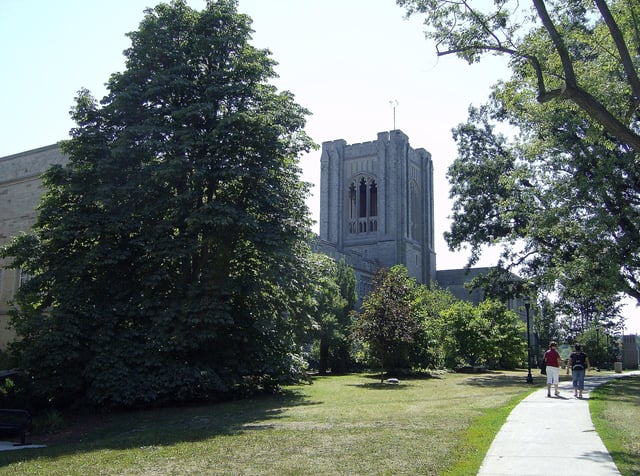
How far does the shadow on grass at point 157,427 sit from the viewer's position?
35.9 ft

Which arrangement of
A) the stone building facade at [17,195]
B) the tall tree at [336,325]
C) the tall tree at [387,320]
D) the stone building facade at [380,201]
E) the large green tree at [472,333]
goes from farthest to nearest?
the stone building facade at [380,201]
the large green tree at [472,333]
the tall tree at [336,325]
the stone building facade at [17,195]
the tall tree at [387,320]

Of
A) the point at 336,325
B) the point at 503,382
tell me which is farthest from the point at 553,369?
the point at 336,325

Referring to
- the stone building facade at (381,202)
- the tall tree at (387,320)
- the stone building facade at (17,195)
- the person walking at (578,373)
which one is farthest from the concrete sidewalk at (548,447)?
the stone building facade at (381,202)

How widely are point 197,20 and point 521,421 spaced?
631 inches

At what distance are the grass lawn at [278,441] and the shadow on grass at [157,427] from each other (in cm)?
3

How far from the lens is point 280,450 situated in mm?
9344

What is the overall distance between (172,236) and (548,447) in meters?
13.0

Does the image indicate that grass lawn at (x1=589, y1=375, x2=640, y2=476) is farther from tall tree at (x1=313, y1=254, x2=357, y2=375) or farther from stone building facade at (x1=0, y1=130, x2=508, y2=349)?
stone building facade at (x1=0, y1=130, x2=508, y2=349)

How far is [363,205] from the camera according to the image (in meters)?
84.0

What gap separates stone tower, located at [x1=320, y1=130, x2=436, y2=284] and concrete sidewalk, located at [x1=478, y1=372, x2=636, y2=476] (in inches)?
2598

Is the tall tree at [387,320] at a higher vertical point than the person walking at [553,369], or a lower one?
higher

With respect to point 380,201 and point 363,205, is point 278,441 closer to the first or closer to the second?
point 380,201

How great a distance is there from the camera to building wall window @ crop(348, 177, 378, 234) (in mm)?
82312

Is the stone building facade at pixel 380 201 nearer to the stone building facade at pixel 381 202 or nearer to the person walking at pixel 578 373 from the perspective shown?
the stone building facade at pixel 381 202
